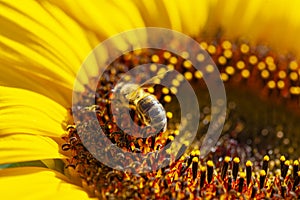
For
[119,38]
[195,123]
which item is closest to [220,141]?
[195,123]

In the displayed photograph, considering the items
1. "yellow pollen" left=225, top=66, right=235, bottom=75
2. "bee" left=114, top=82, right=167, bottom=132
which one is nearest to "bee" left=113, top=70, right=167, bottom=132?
"bee" left=114, top=82, right=167, bottom=132

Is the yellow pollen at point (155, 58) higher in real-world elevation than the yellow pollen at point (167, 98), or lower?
higher

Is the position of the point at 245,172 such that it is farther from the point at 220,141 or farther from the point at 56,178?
the point at 56,178

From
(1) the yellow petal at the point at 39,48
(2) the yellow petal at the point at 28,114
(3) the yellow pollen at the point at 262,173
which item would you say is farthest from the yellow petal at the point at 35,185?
(3) the yellow pollen at the point at 262,173

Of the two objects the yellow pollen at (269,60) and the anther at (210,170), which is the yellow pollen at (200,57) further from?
the anther at (210,170)

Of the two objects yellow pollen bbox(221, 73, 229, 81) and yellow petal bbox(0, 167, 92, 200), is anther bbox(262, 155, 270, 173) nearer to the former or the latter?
yellow pollen bbox(221, 73, 229, 81)

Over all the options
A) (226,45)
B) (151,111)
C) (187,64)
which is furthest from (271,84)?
(151,111)

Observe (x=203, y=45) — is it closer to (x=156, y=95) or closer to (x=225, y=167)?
(x=156, y=95)
